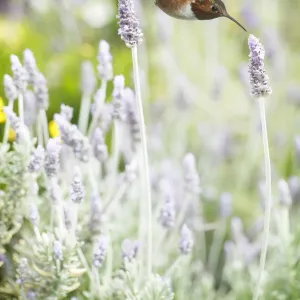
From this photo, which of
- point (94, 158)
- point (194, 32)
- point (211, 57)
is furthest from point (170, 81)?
point (94, 158)

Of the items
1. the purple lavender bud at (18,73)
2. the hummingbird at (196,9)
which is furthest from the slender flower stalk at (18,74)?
the hummingbird at (196,9)

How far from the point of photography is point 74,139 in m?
0.39

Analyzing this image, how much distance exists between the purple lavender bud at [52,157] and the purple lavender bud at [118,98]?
50 mm

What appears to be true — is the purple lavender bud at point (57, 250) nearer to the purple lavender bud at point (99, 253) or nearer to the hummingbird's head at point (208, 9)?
the purple lavender bud at point (99, 253)

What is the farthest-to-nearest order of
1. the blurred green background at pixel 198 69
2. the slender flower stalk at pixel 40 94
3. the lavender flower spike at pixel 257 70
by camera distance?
the blurred green background at pixel 198 69
the slender flower stalk at pixel 40 94
the lavender flower spike at pixel 257 70

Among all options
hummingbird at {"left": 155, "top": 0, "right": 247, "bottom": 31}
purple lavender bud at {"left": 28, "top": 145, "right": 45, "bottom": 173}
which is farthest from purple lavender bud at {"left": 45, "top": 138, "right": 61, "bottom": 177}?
hummingbird at {"left": 155, "top": 0, "right": 247, "bottom": 31}

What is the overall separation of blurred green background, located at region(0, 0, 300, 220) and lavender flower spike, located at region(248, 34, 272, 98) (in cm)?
27

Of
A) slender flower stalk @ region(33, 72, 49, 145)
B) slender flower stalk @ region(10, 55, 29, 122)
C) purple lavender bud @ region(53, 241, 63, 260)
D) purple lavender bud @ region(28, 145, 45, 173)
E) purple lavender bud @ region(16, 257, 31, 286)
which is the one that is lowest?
purple lavender bud @ region(16, 257, 31, 286)

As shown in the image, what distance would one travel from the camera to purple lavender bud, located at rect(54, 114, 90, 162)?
15.2 inches

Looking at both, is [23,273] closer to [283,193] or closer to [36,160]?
[36,160]

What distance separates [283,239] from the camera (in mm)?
471

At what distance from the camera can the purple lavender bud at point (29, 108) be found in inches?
17.6

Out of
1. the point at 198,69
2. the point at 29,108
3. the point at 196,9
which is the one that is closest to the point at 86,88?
the point at 29,108

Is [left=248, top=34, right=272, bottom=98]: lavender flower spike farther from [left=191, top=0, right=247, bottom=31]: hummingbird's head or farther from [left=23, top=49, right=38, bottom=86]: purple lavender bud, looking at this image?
[left=23, top=49, right=38, bottom=86]: purple lavender bud
